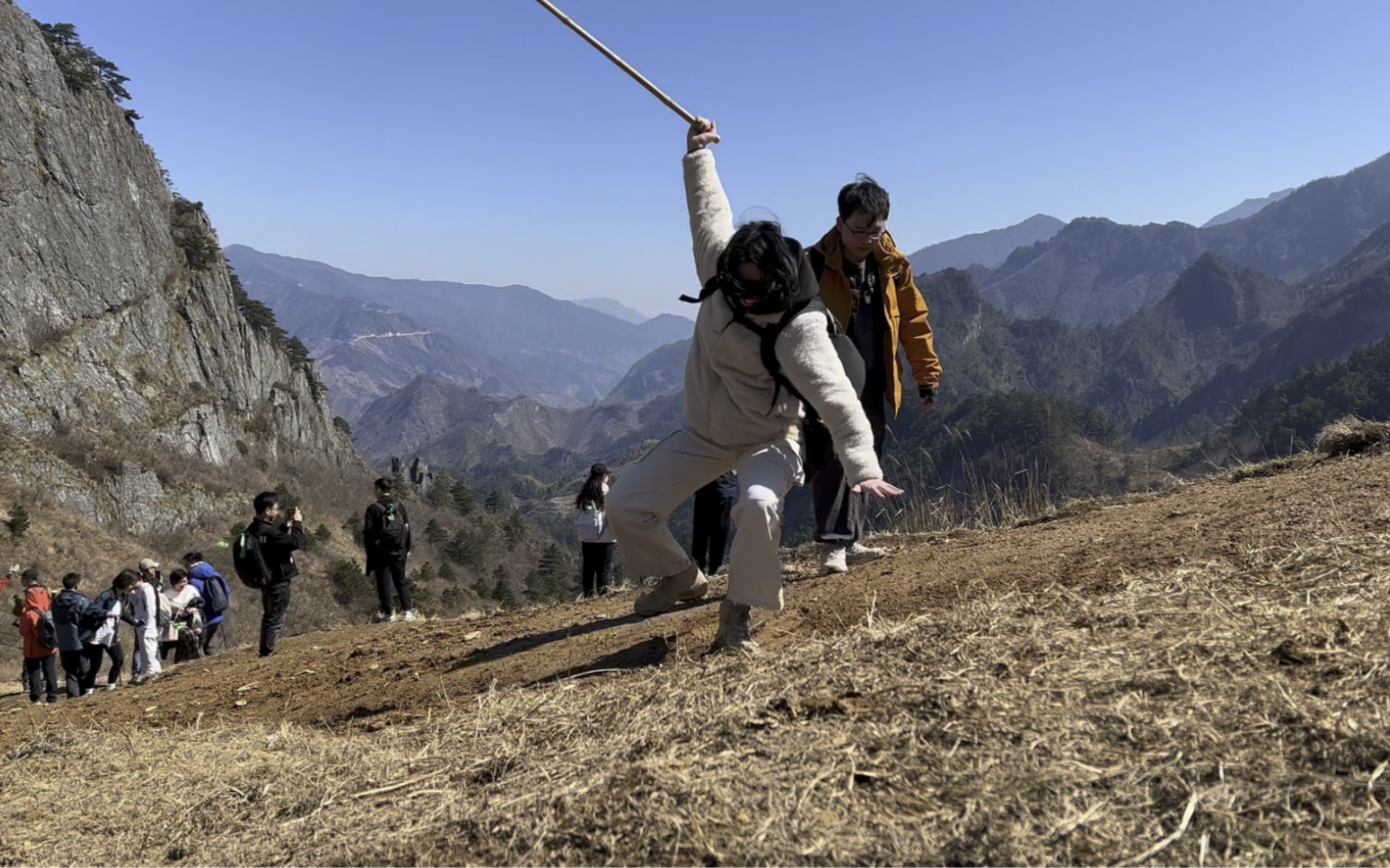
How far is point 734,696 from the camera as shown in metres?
3.10

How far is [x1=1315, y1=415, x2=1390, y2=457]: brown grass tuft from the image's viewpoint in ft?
22.4

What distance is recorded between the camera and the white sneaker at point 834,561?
18.3ft

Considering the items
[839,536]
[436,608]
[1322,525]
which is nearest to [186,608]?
[839,536]

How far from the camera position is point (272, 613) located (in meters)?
7.82

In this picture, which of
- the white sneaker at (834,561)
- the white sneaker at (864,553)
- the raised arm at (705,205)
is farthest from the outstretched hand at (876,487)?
the white sneaker at (864,553)

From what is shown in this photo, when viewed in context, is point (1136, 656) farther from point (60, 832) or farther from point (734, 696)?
Answer: point (60, 832)

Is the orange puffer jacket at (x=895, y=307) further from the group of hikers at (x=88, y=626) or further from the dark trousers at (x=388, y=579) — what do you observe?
the group of hikers at (x=88, y=626)

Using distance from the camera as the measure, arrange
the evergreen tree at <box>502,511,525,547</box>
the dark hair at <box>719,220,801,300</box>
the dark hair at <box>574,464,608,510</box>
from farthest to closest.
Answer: the evergreen tree at <box>502,511,525,547</box> → the dark hair at <box>574,464,608,510</box> → the dark hair at <box>719,220,801,300</box>

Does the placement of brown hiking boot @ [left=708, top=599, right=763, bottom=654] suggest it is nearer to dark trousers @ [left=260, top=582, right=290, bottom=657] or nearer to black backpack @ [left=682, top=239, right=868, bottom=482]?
black backpack @ [left=682, top=239, right=868, bottom=482]

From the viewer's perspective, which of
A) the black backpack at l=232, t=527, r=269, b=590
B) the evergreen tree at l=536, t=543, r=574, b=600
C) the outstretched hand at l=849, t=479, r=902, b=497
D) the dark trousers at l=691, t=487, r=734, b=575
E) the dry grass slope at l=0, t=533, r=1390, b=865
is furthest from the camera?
the evergreen tree at l=536, t=543, r=574, b=600

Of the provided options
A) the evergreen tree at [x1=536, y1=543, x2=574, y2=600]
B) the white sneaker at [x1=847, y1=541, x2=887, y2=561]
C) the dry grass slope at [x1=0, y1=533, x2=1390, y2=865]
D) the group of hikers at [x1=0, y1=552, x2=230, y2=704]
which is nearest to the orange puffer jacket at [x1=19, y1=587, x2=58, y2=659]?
the group of hikers at [x1=0, y1=552, x2=230, y2=704]

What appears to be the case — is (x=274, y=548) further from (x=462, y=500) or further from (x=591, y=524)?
(x=462, y=500)

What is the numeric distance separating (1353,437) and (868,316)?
159 inches

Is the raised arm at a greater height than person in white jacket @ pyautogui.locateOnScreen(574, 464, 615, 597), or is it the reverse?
the raised arm
